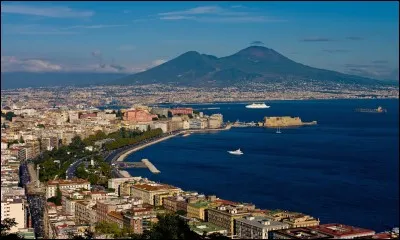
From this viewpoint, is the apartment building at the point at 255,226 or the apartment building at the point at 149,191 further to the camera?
the apartment building at the point at 149,191

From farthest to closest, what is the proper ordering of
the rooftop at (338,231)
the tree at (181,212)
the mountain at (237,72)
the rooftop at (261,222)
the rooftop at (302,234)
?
the mountain at (237,72) → the tree at (181,212) → the rooftop at (261,222) → the rooftop at (338,231) → the rooftop at (302,234)

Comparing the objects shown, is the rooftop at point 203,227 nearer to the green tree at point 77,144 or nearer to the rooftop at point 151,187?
the rooftop at point 151,187

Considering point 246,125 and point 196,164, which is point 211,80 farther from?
point 196,164

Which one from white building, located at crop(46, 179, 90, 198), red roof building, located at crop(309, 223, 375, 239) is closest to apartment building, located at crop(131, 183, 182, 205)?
white building, located at crop(46, 179, 90, 198)

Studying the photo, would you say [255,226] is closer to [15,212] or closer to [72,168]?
[15,212]

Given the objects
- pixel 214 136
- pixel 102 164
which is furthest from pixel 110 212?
pixel 214 136

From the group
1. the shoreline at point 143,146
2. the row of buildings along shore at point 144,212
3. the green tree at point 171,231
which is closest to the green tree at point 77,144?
the shoreline at point 143,146

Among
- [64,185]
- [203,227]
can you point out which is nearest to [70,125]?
[64,185]
